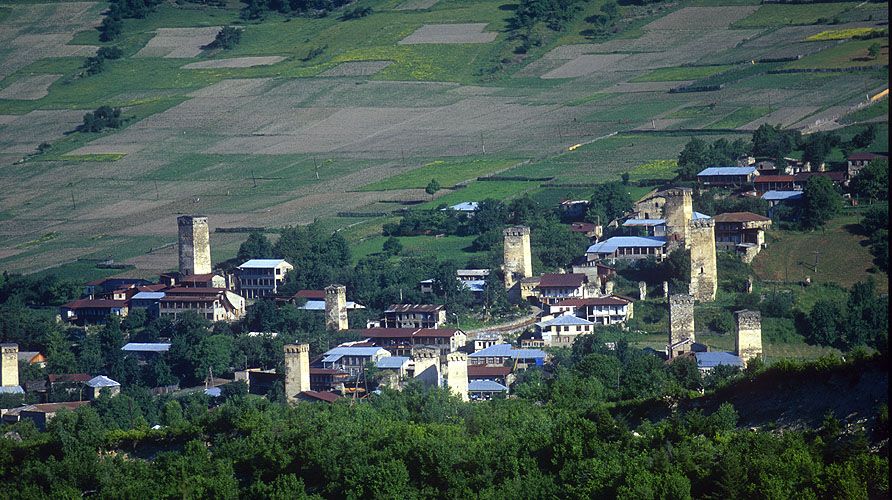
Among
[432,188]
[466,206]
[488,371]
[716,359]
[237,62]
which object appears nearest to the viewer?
[716,359]

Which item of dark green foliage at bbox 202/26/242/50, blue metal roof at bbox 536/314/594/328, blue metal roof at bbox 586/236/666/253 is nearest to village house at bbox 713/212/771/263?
blue metal roof at bbox 586/236/666/253

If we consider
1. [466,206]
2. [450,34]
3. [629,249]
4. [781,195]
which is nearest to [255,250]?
[466,206]

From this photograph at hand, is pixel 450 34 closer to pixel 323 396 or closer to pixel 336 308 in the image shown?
pixel 336 308

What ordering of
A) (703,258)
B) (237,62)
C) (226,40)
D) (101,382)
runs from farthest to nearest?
1. (226,40)
2. (237,62)
3. (703,258)
4. (101,382)

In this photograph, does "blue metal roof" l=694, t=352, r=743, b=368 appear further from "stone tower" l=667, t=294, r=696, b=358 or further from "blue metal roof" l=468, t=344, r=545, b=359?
"blue metal roof" l=468, t=344, r=545, b=359

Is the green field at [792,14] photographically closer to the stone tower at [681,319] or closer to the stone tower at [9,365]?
the stone tower at [681,319]

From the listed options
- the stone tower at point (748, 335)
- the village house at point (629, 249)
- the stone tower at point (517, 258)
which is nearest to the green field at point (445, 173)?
the stone tower at point (517, 258)
